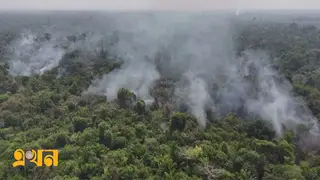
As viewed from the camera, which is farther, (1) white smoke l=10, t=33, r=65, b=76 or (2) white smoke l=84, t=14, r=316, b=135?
(1) white smoke l=10, t=33, r=65, b=76

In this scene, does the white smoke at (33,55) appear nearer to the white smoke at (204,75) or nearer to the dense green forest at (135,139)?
the white smoke at (204,75)

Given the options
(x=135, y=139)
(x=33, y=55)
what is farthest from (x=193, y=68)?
(x=33, y=55)

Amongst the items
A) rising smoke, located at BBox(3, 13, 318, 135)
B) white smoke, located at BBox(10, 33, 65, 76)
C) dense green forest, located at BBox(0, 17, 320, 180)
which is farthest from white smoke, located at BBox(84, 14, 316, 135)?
white smoke, located at BBox(10, 33, 65, 76)

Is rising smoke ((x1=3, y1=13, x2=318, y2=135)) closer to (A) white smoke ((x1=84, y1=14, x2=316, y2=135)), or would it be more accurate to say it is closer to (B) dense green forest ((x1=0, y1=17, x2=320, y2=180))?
(A) white smoke ((x1=84, y1=14, x2=316, y2=135))

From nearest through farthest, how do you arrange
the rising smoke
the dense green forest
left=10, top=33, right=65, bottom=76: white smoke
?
the dense green forest → the rising smoke → left=10, top=33, right=65, bottom=76: white smoke

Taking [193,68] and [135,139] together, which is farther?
[193,68]

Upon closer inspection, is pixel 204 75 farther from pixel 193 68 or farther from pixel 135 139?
pixel 135 139

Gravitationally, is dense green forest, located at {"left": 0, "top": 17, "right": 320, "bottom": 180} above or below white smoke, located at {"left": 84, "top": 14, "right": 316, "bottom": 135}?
below
